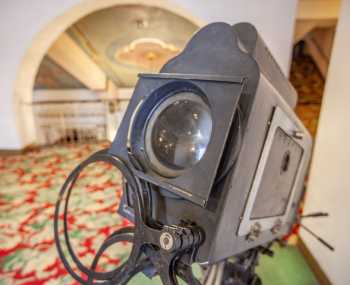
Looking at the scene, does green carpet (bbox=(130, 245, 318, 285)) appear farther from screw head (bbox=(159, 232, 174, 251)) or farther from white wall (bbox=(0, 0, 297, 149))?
white wall (bbox=(0, 0, 297, 149))

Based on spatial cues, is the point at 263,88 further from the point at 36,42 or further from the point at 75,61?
the point at 75,61

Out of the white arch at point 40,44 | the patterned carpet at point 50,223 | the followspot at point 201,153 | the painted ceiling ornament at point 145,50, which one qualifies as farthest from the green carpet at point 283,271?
the painted ceiling ornament at point 145,50

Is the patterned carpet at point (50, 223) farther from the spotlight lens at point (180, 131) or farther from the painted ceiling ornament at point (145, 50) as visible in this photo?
the painted ceiling ornament at point (145, 50)

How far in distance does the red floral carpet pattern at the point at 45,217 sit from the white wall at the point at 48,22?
75 cm

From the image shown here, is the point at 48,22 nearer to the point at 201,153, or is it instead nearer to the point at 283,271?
the point at 201,153

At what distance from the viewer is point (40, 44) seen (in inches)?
106

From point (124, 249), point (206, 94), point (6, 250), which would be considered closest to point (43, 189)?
point (6, 250)

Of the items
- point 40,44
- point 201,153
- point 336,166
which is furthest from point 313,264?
point 40,44

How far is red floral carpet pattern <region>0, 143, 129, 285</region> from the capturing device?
47.1 inches

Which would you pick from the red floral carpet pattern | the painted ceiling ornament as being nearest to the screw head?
the red floral carpet pattern

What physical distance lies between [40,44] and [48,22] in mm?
460

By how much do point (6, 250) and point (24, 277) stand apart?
0.31 metres

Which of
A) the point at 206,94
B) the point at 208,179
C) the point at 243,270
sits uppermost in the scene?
the point at 206,94

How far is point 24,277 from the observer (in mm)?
1126
